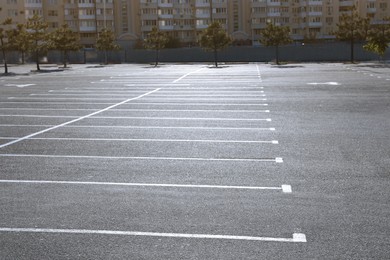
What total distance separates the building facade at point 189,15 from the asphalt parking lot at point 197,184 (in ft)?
278

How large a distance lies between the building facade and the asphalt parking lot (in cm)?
8488

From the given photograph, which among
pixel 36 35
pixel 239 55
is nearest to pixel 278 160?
pixel 36 35

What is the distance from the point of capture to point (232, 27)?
347ft

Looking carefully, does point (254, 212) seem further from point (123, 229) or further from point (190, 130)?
point (190, 130)

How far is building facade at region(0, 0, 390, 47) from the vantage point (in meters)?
102

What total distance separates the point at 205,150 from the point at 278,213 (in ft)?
16.4

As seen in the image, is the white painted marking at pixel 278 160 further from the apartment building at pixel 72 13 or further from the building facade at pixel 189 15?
the apartment building at pixel 72 13

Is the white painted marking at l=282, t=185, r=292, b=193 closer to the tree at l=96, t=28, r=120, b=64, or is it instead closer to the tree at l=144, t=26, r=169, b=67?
the tree at l=144, t=26, r=169, b=67

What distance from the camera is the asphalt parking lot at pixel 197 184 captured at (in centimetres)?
681

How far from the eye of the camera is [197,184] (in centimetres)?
964

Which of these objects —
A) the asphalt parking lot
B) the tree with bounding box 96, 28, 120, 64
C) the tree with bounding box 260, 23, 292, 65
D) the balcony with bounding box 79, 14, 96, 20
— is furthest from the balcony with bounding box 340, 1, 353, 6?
the asphalt parking lot

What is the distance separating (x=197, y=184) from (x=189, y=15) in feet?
327

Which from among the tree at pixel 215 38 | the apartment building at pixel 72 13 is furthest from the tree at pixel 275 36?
the apartment building at pixel 72 13

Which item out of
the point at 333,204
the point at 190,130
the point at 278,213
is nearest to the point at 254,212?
the point at 278,213
